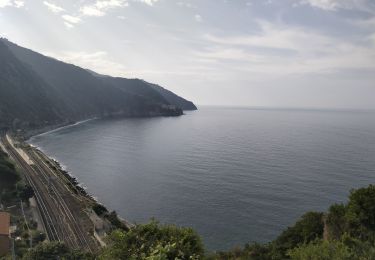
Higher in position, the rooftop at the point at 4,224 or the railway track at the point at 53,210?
the rooftop at the point at 4,224

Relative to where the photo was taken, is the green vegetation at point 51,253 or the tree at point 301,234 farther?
the tree at point 301,234

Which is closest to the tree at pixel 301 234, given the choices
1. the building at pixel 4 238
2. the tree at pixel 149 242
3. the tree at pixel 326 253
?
the tree at pixel 326 253

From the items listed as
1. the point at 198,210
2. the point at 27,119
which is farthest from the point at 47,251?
the point at 27,119

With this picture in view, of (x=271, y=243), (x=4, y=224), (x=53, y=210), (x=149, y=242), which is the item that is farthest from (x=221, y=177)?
(x=149, y=242)

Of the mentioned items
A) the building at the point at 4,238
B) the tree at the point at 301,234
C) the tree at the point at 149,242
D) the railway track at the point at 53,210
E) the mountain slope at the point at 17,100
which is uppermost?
the mountain slope at the point at 17,100

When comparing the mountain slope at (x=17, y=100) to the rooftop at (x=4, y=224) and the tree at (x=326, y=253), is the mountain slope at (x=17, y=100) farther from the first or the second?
the tree at (x=326, y=253)

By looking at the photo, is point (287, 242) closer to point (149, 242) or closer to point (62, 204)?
point (149, 242)

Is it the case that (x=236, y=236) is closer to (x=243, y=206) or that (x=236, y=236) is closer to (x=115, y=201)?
(x=243, y=206)

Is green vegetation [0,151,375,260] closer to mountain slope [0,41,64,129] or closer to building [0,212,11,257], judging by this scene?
building [0,212,11,257]
